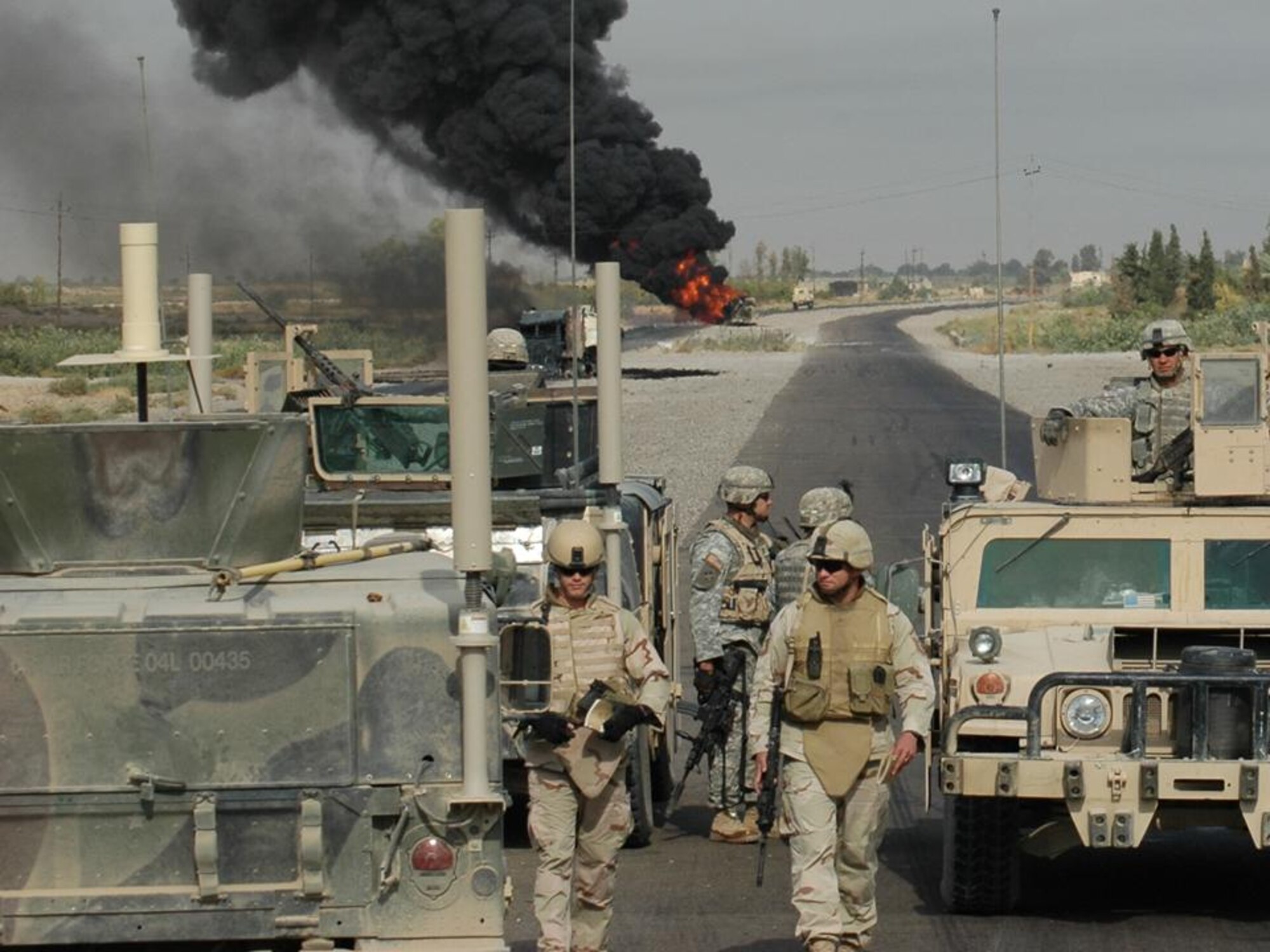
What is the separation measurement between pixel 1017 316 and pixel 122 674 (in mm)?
91816

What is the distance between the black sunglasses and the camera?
8164mm

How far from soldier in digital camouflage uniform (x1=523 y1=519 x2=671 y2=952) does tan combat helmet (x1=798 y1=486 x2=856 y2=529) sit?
2.26 meters

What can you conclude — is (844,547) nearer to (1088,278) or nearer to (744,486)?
(744,486)

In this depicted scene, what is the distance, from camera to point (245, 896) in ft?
21.4

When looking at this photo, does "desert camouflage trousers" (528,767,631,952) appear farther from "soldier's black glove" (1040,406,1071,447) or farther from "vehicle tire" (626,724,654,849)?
"soldier's black glove" (1040,406,1071,447)

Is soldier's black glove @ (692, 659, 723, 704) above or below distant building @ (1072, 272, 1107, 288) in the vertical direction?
below

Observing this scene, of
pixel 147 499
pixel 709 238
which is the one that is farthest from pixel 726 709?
pixel 709 238

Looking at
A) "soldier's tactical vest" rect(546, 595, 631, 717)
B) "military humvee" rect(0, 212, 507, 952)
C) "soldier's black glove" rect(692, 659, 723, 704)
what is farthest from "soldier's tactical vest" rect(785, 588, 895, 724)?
"soldier's black glove" rect(692, 659, 723, 704)

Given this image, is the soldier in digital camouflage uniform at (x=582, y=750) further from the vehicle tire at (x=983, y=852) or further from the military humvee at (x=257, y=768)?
the vehicle tire at (x=983, y=852)

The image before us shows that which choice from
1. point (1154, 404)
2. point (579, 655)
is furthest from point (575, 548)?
point (1154, 404)

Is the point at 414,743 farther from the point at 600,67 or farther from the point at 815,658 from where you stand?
the point at 600,67

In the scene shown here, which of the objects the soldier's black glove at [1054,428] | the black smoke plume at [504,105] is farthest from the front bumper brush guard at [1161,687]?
the black smoke plume at [504,105]

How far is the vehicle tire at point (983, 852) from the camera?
9.52 m

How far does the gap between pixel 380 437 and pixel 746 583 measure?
2.63m
